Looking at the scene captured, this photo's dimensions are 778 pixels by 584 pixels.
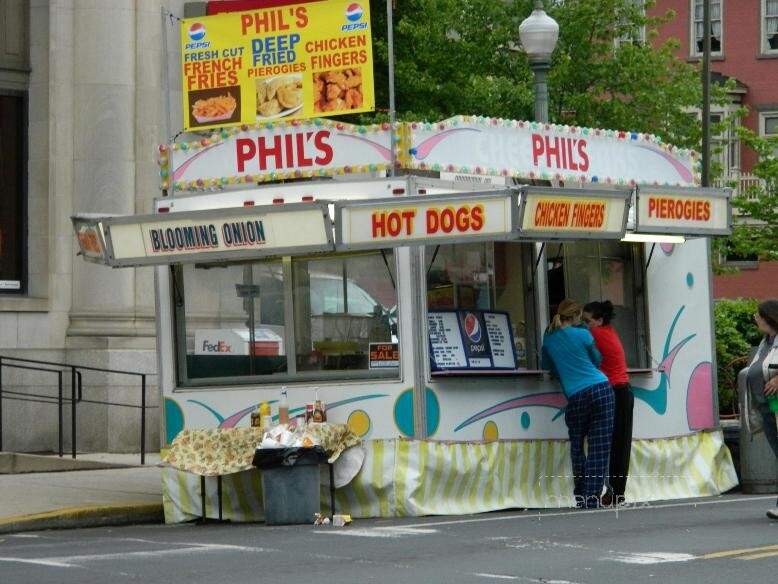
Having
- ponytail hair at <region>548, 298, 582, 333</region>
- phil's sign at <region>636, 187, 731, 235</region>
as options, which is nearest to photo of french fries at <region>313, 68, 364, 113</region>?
ponytail hair at <region>548, 298, 582, 333</region>

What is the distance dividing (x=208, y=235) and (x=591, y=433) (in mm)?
3669

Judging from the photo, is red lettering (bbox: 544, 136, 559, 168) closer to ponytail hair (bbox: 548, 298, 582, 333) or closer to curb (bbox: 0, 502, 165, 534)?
ponytail hair (bbox: 548, 298, 582, 333)

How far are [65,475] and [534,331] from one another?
5.55 metres

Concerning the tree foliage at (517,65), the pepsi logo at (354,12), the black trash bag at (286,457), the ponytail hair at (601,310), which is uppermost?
the tree foliage at (517,65)

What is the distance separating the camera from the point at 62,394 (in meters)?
20.8

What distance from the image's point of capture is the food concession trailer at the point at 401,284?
13.9 meters

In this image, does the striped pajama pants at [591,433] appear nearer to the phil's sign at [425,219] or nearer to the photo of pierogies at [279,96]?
the phil's sign at [425,219]

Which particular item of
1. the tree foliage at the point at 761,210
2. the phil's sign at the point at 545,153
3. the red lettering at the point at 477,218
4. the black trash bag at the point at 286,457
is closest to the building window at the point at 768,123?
the tree foliage at the point at 761,210

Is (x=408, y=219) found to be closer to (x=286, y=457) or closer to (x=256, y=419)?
(x=286, y=457)

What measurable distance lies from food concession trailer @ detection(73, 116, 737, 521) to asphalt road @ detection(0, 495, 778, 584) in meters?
0.69

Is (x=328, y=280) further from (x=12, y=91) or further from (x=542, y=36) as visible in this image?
(x=12, y=91)

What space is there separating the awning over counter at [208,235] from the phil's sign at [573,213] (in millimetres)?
1615

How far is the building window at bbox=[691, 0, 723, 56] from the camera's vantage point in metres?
52.7

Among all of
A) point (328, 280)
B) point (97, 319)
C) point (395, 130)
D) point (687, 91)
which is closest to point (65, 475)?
point (97, 319)
